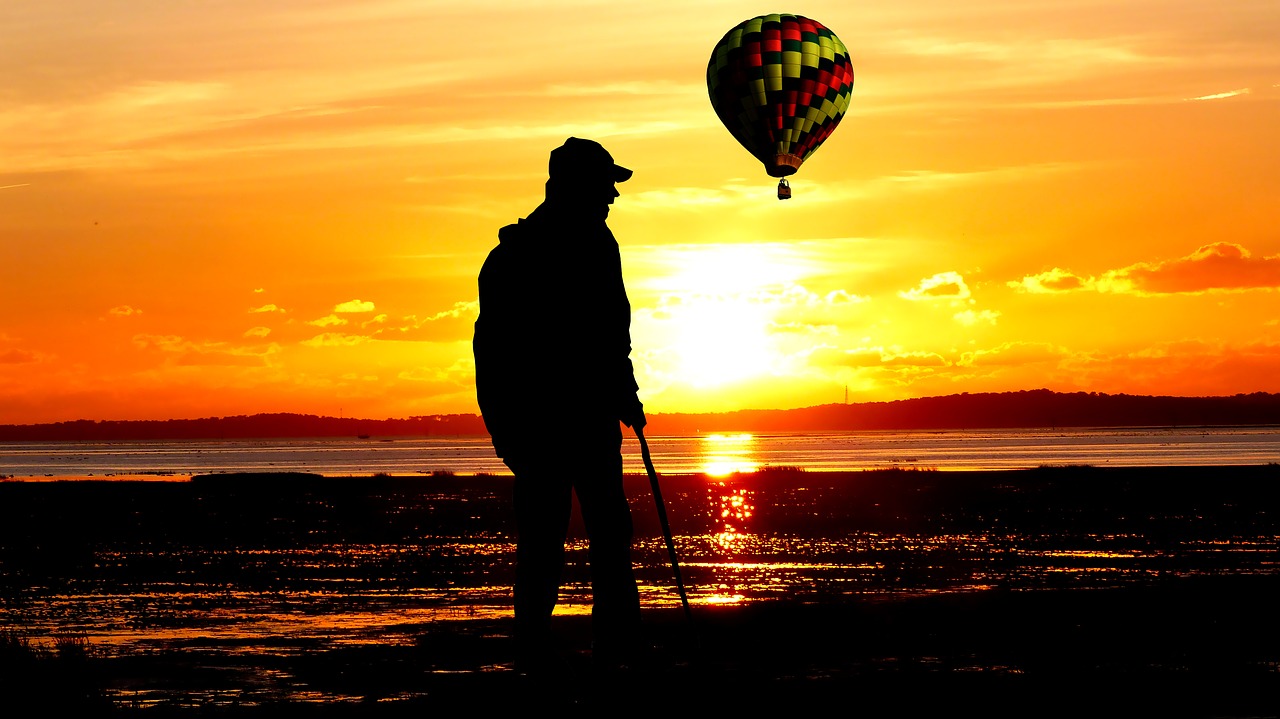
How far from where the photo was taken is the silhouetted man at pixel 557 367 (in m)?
8.09

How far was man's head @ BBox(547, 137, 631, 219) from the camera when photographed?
814 centimetres

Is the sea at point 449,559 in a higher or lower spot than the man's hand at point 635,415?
lower

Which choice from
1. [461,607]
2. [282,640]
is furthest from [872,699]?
[461,607]

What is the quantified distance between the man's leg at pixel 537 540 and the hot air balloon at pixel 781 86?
4722 centimetres

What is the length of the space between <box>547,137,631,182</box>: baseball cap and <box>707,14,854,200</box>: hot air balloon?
4674 cm

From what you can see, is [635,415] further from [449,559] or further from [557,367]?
[449,559]

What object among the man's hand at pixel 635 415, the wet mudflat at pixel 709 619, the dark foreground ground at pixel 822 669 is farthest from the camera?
the man's hand at pixel 635 415

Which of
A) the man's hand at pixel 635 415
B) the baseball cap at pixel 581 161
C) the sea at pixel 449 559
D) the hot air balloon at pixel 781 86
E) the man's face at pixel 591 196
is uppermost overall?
the hot air balloon at pixel 781 86

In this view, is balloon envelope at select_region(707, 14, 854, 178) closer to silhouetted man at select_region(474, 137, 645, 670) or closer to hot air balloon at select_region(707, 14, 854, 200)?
hot air balloon at select_region(707, 14, 854, 200)

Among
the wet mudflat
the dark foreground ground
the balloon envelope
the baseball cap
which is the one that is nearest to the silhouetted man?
the baseball cap

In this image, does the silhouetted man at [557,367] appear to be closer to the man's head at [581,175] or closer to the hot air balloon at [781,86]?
the man's head at [581,175]

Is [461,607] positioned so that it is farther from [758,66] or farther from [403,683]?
[758,66]

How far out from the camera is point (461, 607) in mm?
13922

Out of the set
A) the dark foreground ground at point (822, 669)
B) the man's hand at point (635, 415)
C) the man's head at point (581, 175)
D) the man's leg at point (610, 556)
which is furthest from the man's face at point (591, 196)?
the dark foreground ground at point (822, 669)
